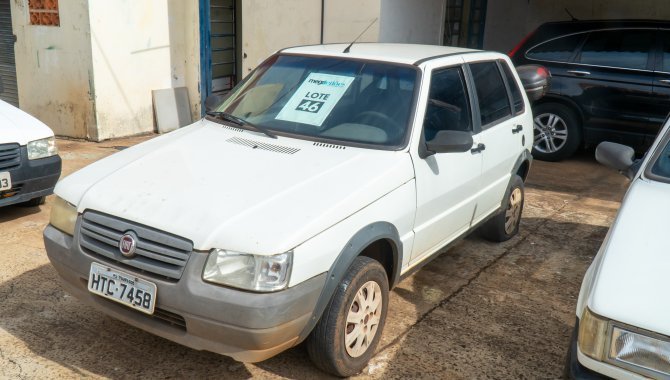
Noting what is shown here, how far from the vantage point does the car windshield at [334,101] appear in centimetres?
381

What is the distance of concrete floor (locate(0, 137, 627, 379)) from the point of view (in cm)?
343

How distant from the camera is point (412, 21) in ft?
30.1

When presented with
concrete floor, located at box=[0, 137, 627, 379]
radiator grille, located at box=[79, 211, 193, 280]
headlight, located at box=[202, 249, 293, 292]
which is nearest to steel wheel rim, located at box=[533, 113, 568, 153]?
concrete floor, located at box=[0, 137, 627, 379]

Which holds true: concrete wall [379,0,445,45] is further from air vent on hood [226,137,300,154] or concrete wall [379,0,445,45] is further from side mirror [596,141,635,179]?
air vent on hood [226,137,300,154]

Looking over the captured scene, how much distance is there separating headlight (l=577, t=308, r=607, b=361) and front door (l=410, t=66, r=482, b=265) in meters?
1.36

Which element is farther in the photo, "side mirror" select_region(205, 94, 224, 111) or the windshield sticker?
"side mirror" select_region(205, 94, 224, 111)

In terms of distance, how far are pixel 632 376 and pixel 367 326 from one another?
4.58ft

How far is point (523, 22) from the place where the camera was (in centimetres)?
1252

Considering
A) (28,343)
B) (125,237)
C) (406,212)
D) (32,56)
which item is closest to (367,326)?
(406,212)

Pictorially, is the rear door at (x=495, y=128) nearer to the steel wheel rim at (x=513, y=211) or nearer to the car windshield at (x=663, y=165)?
the steel wheel rim at (x=513, y=211)

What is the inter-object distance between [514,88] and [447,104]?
4.42 ft

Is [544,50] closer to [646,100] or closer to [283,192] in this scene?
[646,100]

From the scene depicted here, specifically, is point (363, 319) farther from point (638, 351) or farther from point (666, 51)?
point (666, 51)

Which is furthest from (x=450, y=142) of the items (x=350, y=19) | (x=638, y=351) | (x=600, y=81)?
(x=350, y=19)
